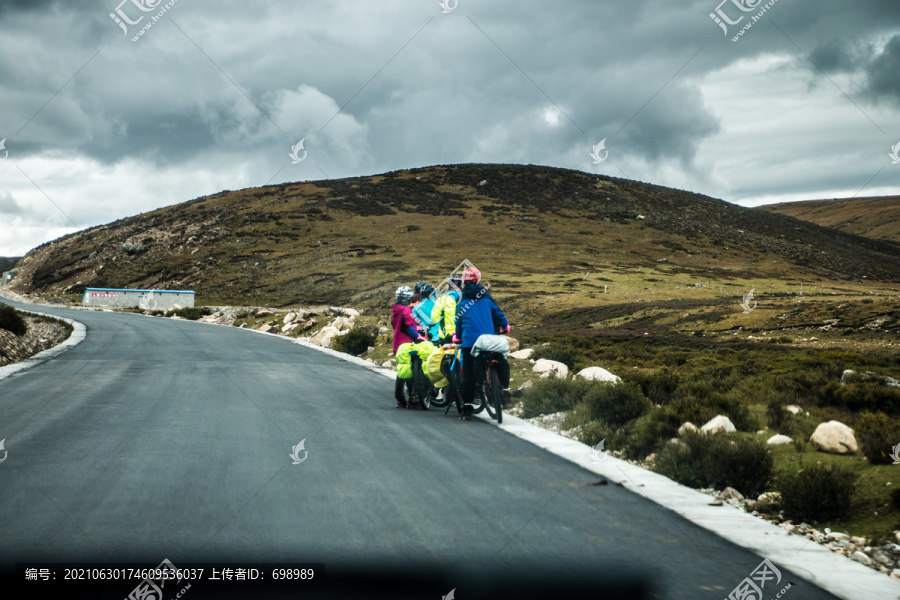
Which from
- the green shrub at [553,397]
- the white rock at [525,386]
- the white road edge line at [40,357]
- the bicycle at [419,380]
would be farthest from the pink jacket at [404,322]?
the white road edge line at [40,357]

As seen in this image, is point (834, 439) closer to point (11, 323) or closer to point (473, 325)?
point (473, 325)

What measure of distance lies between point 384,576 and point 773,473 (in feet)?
15.4

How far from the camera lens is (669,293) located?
5341 cm

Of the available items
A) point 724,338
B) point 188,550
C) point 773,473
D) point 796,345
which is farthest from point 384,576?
point 724,338

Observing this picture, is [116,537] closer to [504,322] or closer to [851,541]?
[851,541]

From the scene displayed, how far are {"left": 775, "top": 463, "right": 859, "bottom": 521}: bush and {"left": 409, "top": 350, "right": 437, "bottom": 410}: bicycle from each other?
254 inches

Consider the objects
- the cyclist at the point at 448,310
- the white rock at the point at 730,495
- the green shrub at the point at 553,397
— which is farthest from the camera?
the green shrub at the point at 553,397

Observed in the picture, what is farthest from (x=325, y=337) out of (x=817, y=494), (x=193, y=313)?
(x=193, y=313)

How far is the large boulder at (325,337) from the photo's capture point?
2902 cm

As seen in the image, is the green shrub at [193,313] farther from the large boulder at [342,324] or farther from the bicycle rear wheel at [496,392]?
the bicycle rear wheel at [496,392]

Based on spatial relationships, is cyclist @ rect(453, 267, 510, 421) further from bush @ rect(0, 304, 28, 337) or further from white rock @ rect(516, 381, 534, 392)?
bush @ rect(0, 304, 28, 337)

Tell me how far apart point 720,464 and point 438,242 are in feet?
264

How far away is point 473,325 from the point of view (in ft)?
33.8

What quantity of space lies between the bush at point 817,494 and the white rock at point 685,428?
1995mm
